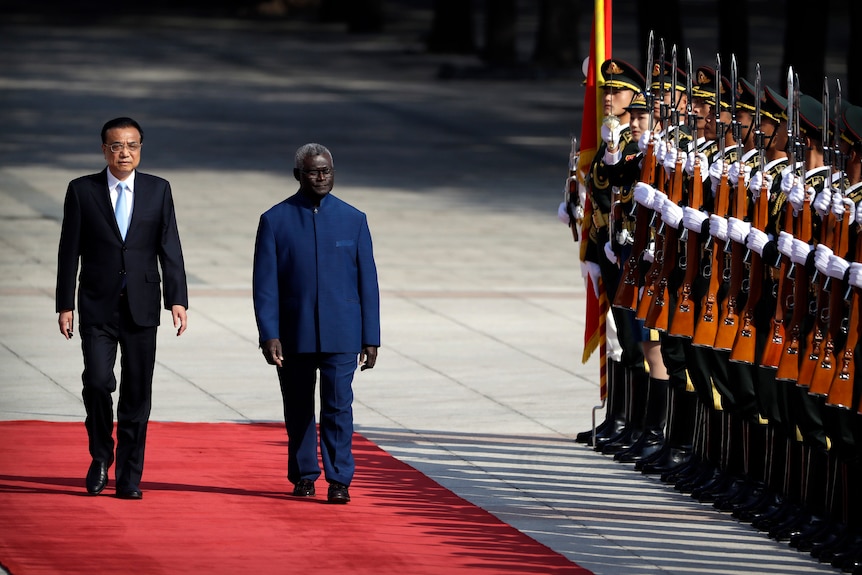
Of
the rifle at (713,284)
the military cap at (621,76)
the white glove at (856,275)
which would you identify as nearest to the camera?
the white glove at (856,275)

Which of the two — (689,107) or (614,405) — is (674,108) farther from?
(614,405)

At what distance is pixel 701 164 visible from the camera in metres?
9.57

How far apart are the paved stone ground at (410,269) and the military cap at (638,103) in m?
1.90

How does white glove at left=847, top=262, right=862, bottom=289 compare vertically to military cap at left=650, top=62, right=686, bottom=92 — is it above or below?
below

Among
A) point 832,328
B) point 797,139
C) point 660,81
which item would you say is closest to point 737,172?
point 797,139

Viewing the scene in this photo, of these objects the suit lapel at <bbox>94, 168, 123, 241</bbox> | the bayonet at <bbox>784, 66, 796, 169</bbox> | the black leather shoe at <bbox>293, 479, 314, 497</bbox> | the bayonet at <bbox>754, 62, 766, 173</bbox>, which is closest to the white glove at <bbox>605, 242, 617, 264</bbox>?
the bayonet at <bbox>754, 62, 766, 173</bbox>

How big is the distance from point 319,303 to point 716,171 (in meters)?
1.96

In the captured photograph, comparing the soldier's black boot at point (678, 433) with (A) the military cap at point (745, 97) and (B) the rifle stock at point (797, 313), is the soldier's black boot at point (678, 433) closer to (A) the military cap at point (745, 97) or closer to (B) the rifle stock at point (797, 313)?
(A) the military cap at point (745, 97)

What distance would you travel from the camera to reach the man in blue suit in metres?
9.39

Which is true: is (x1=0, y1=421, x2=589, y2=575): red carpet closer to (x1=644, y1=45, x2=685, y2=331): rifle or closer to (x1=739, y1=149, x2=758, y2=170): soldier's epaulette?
(x1=644, y1=45, x2=685, y2=331): rifle

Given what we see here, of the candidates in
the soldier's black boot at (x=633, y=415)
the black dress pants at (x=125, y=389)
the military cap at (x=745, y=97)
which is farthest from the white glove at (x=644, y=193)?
the black dress pants at (x=125, y=389)

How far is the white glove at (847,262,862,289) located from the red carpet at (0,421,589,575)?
64.0 inches

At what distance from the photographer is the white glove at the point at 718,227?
9.12 m

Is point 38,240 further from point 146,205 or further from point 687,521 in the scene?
point 687,521
